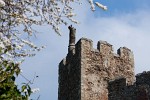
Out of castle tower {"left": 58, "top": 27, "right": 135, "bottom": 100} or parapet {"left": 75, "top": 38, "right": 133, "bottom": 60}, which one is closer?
castle tower {"left": 58, "top": 27, "right": 135, "bottom": 100}

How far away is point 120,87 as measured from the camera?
17.9 meters

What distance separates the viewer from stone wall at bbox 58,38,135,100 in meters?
21.2

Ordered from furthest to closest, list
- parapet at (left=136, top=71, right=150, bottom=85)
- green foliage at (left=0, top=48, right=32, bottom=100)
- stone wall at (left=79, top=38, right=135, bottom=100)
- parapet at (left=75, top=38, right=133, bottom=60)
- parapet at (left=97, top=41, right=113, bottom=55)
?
parapet at (left=97, top=41, right=113, bottom=55) < parapet at (left=75, top=38, right=133, bottom=60) < stone wall at (left=79, top=38, right=135, bottom=100) < parapet at (left=136, top=71, right=150, bottom=85) < green foliage at (left=0, top=48, right=32, bottom=100)

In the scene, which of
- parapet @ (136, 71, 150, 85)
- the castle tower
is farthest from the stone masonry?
parapet @ (136, 71, 150, 85)

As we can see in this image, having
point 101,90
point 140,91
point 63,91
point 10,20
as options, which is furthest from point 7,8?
point 63,91

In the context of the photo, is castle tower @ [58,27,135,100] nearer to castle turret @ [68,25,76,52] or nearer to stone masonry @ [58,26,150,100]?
stone masonry @ [58,26,150,100]

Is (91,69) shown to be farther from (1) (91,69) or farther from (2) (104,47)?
(2) (104,47)

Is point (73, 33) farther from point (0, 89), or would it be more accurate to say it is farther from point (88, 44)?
point (0, 89)

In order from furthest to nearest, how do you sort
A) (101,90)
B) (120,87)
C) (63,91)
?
1. (63,91)
2. (101,90)
3. (120,87)

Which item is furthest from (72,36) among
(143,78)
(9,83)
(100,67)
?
(9,83)

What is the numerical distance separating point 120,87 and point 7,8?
1194 centimetres

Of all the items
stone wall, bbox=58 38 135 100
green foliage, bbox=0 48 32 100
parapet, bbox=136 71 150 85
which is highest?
stone wall, bbox=58 38 135 100

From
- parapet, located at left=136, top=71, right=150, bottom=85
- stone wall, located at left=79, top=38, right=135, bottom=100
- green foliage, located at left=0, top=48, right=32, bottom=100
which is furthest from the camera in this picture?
stone wall, located at left=79, top=38, right=135, bottom=100

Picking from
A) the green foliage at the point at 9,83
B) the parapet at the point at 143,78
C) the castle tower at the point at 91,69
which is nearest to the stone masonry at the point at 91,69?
the castle tower at the point at 91,69
